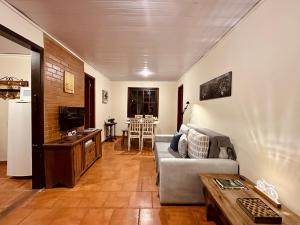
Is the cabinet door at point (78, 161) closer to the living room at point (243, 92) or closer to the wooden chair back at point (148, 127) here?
the living room at point (243, 92)

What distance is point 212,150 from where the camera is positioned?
275cm

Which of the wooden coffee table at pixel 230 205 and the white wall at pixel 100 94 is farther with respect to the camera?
the white wall at pixel 100 94

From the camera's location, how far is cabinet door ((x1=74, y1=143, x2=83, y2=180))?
10.5ft

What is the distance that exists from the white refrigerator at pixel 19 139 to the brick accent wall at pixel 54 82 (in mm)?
405

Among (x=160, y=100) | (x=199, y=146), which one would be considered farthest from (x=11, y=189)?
(x=160, y=100)

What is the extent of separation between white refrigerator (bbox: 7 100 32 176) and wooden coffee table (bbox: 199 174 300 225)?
9.07 feet

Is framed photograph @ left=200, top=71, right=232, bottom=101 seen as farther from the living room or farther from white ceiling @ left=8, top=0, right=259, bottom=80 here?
white ceiling @ left=8, top=0, right=259, bottom=80

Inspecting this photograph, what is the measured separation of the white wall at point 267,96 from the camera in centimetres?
160

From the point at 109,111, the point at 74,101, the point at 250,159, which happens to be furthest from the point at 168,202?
the point at 109,111

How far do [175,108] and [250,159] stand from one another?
6.08 metres

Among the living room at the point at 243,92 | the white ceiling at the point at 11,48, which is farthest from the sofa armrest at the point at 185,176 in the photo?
the white ceiling at the point at 11,48

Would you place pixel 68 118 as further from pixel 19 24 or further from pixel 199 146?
pixel 199 146

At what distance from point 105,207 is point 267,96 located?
2.15m

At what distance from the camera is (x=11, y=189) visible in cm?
304
